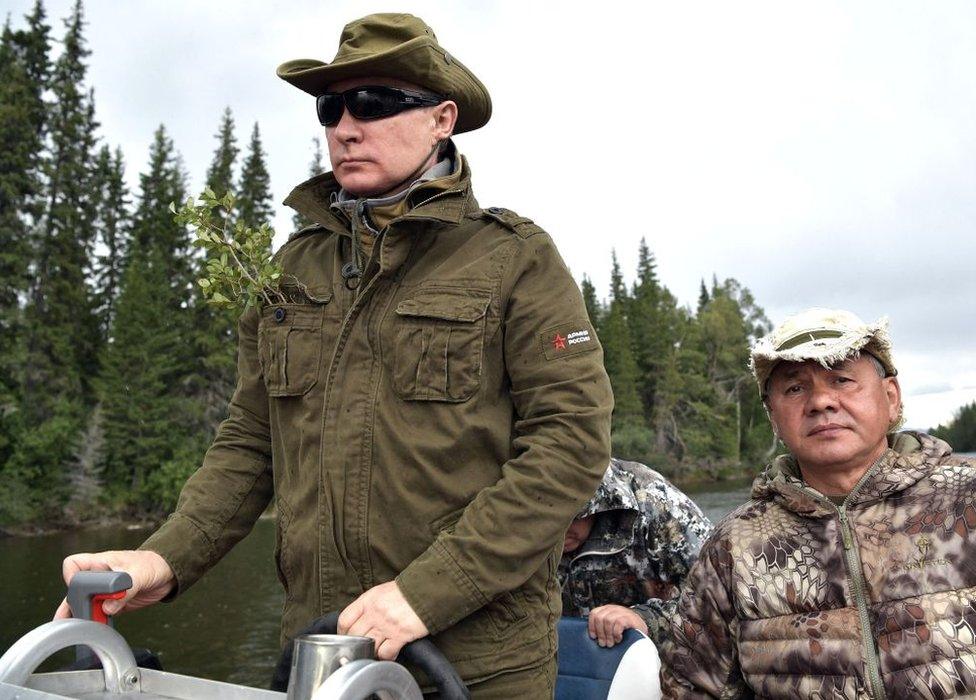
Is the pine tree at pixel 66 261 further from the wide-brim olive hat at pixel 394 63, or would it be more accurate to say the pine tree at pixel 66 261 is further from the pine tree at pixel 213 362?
the wide-brim olive hat at pixel 394 63

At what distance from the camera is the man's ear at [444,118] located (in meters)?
2.36

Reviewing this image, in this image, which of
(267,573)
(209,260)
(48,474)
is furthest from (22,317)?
(209,260)

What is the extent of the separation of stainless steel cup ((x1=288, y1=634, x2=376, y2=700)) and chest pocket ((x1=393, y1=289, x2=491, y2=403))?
0.71 metres

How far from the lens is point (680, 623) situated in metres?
2.72

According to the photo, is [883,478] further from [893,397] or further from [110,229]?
[110,229]

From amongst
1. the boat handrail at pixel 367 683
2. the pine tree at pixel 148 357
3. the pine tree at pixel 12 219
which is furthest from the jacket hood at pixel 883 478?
the pine tree at pixel 12 219

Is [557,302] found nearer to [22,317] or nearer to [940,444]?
[940,444]

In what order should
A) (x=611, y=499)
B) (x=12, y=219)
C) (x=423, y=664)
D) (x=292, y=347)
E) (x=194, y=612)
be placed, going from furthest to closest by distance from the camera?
1. (x=12, y=219)
2. (x=194, y=612)
3. (x=611, y=499)
4. (x=292, y=347)
5. (x=423, y=664)

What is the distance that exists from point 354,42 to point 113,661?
157 cm

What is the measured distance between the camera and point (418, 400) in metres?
2.12

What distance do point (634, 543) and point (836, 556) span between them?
1952 mm

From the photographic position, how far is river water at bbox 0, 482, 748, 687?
17.5 m

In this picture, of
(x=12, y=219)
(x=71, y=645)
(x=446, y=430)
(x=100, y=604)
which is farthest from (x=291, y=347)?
(x=12, y=219)

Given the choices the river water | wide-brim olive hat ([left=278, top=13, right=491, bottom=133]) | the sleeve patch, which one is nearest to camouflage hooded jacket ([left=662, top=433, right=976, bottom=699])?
the sleeve patch
